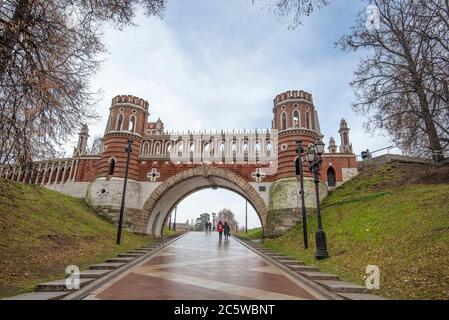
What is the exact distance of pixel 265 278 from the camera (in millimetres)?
7207

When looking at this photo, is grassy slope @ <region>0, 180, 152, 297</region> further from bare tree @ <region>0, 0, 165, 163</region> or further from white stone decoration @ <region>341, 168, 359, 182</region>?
white stone decoration @ <region>341, 168, 359, 182</region>

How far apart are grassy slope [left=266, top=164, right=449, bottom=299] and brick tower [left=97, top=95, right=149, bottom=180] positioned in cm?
1334

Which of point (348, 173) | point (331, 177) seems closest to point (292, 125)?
point (331, 177)

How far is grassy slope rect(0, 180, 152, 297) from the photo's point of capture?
276 inches

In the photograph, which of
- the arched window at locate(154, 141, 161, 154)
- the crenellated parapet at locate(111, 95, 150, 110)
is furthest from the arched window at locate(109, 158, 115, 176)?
the crenellated parapet at locate(111, 95, 150, 110)

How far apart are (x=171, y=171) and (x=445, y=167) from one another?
18.4m

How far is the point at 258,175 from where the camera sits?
2195 cm

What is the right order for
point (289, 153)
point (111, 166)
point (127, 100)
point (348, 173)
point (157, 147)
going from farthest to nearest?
point (157, 147) < point (127, 100) < point (348, 173) < point (111, 166) < point (289, 153)

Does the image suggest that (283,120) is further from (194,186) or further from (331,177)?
(194,186)

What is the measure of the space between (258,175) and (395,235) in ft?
43.2

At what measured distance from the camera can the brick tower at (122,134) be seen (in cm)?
2177
